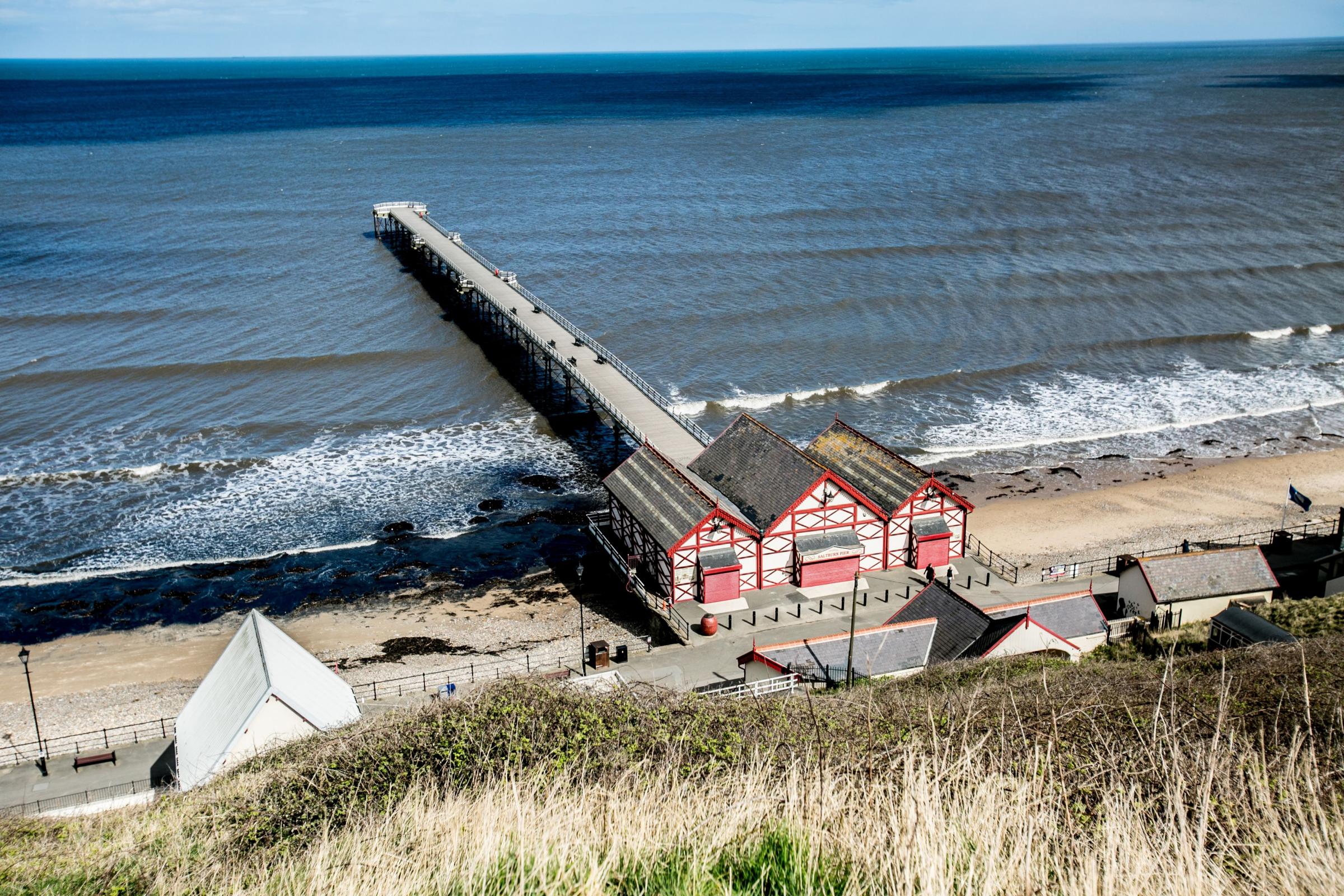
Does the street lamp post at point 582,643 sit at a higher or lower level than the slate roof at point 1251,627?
lower

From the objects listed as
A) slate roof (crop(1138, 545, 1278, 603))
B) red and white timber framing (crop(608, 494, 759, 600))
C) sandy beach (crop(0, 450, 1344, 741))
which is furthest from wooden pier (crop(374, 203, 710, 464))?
slate roof (crop(1138, 545, 1278, 603))

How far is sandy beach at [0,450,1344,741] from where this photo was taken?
28.0 metres

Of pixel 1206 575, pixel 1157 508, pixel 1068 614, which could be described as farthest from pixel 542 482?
pixel 1206 575

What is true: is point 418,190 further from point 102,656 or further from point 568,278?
point 102,656

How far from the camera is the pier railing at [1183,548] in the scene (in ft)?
101

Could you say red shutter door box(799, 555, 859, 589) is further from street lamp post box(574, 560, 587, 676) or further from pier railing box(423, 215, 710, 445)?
pier railing box(423, 215, 710, 445)

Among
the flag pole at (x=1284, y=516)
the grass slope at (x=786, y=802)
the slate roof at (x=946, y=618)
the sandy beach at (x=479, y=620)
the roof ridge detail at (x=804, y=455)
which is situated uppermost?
the grass slope at (x=786, y=802)

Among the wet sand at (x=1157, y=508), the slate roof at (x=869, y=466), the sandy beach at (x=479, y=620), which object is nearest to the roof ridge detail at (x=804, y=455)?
the slate roof at (x=869, y=466)

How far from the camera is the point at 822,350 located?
181 ft

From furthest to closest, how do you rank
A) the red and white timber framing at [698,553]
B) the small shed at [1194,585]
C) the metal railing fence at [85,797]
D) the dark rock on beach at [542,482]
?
the dark rock on beach at [542,482] < the red and white timber framing at [698,553] < the small shed at [1194,585] < the metal railing fence at [85,797]

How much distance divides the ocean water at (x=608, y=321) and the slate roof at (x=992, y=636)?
19.1m

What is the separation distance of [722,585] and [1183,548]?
1493 centimetres

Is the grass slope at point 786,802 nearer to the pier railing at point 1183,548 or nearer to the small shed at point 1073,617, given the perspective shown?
the small shed at point 1073,617

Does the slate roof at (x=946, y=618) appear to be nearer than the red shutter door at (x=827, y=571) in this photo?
Yes
